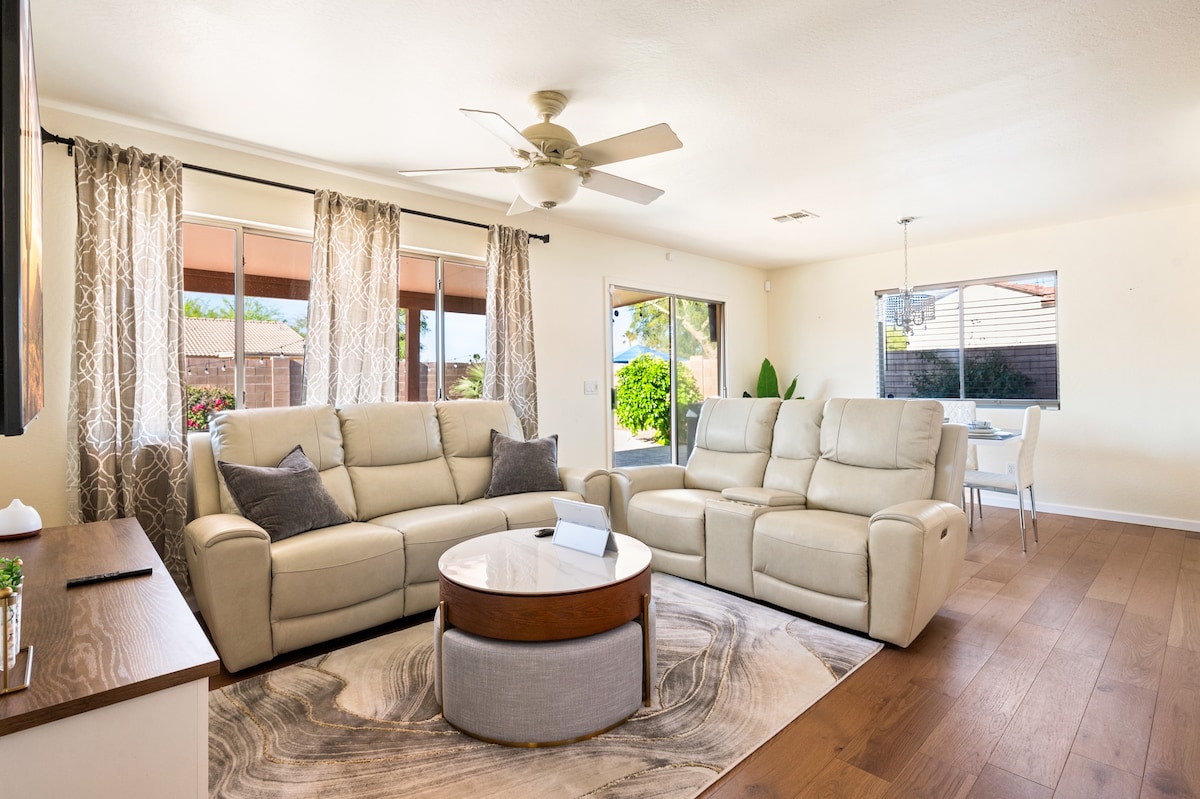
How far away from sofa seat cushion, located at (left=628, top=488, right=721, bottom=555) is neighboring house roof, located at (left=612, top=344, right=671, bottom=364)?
1987mm

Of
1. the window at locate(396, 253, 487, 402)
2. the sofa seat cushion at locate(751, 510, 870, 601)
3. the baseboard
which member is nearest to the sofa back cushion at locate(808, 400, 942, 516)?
the sofa seat cushion at locate(751, 510, 870, 601)

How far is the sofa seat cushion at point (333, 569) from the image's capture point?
245cm

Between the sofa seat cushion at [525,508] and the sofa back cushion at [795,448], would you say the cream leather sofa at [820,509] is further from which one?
the sofa seat cushion at [525,508]

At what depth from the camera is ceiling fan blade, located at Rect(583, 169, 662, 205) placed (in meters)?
2.73

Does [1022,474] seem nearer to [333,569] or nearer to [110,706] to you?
[333,569]

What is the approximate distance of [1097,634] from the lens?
106 inches

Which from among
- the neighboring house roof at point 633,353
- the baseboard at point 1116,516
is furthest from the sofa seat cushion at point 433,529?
the baseboard at point 1116,516

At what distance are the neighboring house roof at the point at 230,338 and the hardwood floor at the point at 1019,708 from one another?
320 centimetres

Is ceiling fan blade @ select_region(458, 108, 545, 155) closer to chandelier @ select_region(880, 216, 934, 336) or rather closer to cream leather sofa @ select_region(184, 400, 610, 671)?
cream leather sofa @ select_region(184, 400, 610, 671)

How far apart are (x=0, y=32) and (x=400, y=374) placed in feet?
11.0

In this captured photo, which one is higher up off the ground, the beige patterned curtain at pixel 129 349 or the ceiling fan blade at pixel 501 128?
the ceiling fan blade at pixel 501 128

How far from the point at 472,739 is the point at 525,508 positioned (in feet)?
4.69

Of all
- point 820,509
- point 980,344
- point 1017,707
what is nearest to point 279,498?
point 820,509

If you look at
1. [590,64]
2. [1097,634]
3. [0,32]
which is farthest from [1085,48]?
[0,32]
